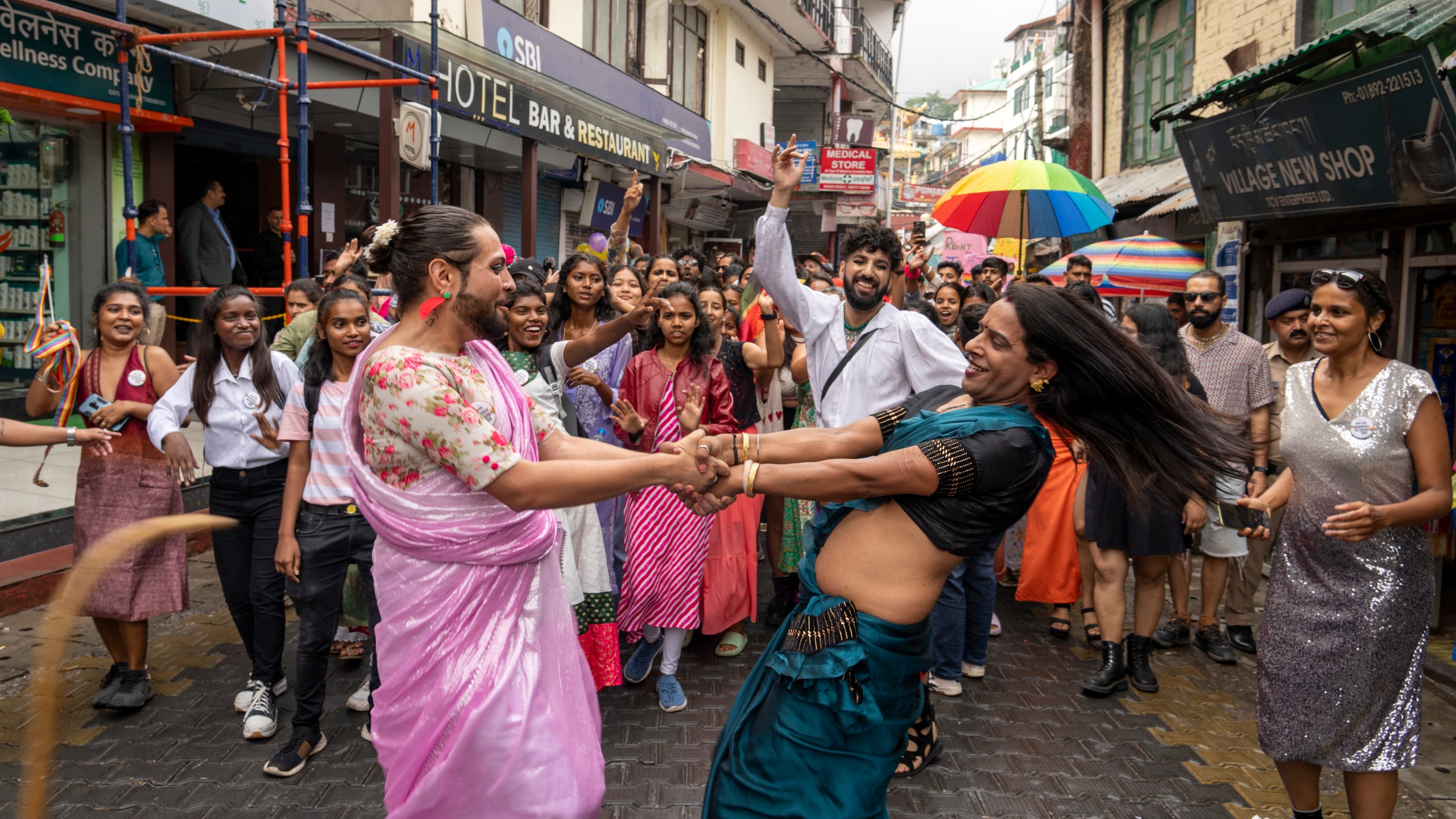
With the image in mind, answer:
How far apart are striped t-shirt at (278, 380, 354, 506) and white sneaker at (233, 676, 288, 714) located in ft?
2.88

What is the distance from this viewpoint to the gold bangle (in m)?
2.49

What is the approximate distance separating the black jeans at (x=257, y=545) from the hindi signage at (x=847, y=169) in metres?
23.2

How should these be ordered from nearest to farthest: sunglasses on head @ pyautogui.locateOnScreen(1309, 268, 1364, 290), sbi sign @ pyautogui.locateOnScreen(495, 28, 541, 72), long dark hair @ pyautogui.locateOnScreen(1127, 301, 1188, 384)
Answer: sunglasses on head @ pyautogui.locateOnScreen(1309, 268, 1364, 290), long dark hair @ pyautogui.locateOnScreen(1127, 301, 1188, 384), sbi sign @ pyautogui.locateOnScreen(495, 28, 541, 72)

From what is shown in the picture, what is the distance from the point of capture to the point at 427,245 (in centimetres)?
245

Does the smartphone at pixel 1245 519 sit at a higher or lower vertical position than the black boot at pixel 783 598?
higher

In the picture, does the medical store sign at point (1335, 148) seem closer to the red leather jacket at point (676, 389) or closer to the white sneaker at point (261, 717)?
the red leather jacket at point (676, 389)

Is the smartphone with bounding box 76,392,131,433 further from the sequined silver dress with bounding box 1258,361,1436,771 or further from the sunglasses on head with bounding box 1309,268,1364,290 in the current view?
the sunglasses on head with bounding box 1309,268,1364,290

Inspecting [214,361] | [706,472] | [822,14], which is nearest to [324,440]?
[214,361]

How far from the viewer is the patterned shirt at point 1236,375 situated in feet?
17.6

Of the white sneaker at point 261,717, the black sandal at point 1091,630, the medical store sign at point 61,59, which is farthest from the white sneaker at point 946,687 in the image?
the medical store sign at point 61,59

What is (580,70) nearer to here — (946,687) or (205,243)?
(205,243)

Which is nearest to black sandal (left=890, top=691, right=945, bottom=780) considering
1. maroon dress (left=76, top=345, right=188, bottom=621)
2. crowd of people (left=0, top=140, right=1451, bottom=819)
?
crowd of people (left=0, top=140, right=1451, bottom=819)

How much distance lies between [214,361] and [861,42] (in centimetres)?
3081

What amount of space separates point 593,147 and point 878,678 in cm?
1179
